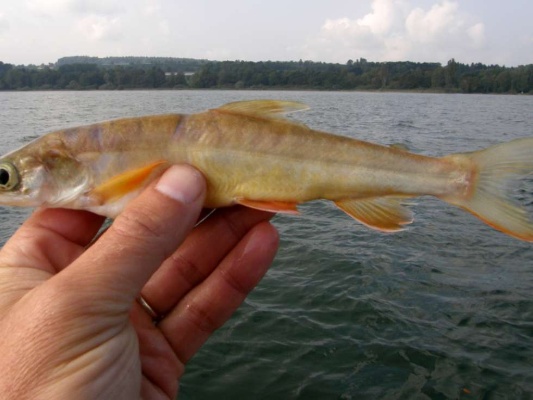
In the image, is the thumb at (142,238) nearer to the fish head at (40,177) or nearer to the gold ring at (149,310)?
the fish head at (40,177)

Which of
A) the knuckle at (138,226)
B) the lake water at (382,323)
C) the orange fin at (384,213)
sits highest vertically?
the knuckle at (138,226)

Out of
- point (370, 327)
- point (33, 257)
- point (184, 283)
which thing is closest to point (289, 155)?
point (184, 283)

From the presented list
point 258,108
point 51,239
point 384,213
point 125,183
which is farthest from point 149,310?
point 384,213

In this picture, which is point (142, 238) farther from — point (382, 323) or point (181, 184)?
point (382, 323)

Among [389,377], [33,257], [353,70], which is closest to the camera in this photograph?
[33,257]

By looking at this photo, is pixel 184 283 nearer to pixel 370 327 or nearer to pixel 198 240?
pixel 198 240

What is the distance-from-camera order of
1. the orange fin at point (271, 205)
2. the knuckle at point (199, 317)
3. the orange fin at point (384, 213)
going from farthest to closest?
the knuckle at point (199, 317) → the orange fin at point (384, 213) → the orange fin at point (271, 205)

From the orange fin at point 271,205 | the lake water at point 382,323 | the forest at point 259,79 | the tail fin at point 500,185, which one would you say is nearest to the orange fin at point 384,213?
the tail fin at point 500,185

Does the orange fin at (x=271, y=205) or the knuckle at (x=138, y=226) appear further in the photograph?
the orange fin at (x=271, y=205)

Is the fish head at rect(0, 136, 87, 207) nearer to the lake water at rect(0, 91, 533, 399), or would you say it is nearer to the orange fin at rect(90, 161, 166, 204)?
the orange fin at rect(90, 161, 166, 204)
